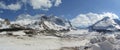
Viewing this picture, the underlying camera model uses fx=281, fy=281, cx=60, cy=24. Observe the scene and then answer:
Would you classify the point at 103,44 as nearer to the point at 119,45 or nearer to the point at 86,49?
the point at 119,45

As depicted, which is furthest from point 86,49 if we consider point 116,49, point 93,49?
point 116,49

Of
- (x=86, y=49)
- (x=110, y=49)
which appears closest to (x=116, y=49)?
(x=110, y=49)

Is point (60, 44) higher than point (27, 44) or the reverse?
the reverse

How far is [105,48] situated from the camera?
3266cm

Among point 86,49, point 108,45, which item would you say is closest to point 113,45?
point 108,45

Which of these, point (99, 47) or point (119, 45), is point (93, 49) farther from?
point (119, 45)

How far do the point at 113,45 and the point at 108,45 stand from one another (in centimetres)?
61

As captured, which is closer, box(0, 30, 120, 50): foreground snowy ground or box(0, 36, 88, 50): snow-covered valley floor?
box(0, 30, 120, 50): foreground snowy ground

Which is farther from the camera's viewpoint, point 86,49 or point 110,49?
point 86,49

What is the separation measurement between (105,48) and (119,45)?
1657mm

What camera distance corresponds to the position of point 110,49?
105ft

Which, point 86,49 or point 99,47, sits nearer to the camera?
point 99,47

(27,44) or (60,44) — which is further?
(60,44)

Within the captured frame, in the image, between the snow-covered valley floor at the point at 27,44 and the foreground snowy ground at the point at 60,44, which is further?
the snow-covered valley floor at the point at 27,44
